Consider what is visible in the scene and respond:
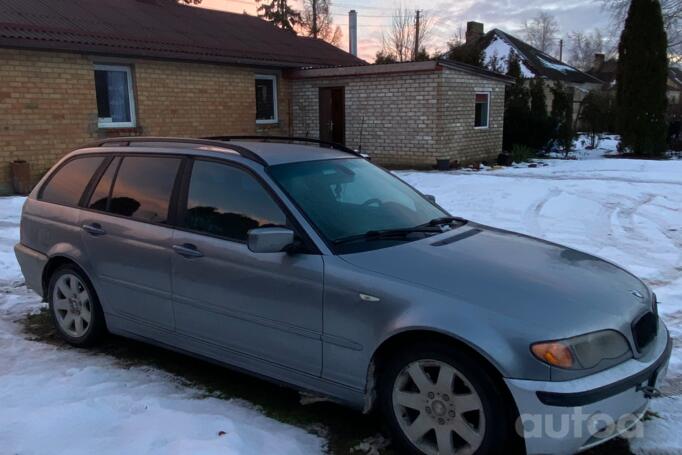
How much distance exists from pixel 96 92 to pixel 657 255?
39.1ft

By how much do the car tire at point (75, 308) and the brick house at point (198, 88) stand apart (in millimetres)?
8658

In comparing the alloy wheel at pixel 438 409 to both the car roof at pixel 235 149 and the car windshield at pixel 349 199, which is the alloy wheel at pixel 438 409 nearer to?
the car windshield at pixel 349 199

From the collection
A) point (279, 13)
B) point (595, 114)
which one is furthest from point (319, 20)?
point (595, 114)

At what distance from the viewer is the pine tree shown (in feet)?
61.6

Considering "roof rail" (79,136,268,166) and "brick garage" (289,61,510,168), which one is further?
"brick garage" (289,61,510,168)

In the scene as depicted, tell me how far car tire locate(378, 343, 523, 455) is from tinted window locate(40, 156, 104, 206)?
2.89 meters

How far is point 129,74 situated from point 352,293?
1280 cm

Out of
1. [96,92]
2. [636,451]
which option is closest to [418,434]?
[636,451]

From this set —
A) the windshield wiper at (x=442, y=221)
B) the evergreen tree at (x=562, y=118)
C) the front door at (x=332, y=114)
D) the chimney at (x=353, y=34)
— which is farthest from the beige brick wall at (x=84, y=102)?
the chimney at (x=353, y=34)

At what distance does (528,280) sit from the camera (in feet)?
9.85

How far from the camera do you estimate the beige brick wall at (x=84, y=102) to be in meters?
12.0

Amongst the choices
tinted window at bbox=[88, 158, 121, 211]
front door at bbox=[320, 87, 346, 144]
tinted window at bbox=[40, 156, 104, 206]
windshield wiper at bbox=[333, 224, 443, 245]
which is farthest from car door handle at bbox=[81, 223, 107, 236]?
front door at bbox=[320, 87, 346, 144]

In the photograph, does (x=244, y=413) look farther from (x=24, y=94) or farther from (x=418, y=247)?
(x=24, y=94)

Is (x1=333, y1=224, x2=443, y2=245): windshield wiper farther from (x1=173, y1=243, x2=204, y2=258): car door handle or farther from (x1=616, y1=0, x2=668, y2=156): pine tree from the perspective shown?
(x1=616, y1=0, x2=668, y2=156): pine tree
